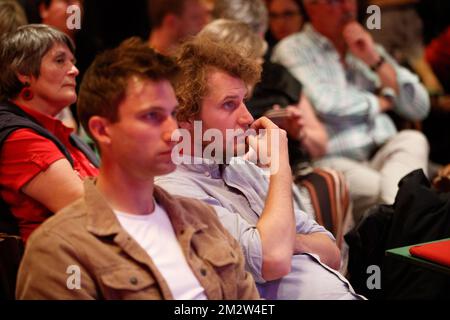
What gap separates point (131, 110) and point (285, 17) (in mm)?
2881

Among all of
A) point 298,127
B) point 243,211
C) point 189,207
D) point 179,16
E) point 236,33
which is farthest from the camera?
point 179,16

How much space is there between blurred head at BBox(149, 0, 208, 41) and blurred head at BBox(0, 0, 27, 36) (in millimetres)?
1068

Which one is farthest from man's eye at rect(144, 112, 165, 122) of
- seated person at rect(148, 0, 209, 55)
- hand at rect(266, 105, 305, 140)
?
seated person at rect(148, 0, 209, 55)

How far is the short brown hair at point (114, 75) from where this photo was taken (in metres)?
1.36

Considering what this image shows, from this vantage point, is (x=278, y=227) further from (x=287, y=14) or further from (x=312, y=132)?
(x=287, y=14)

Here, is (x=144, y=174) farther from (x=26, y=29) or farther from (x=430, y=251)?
(x=26, y=29)

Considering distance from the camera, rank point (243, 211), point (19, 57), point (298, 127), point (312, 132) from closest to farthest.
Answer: point (243, 211) → point (19, 57) → point (298, 127) → point (312, 132)

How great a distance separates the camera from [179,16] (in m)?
3.68

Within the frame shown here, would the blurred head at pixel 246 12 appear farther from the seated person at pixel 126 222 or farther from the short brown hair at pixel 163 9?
the seated person at pixel 126 222

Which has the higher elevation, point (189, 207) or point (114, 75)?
point (114, 75)

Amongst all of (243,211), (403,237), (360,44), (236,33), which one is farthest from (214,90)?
(360,44)

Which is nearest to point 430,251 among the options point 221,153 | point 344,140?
point 221,153

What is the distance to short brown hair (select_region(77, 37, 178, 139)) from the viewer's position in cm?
136

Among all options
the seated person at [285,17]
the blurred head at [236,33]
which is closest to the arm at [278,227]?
the blurred head at [236,33]
